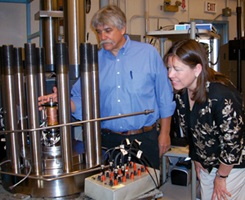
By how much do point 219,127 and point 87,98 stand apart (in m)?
0.57

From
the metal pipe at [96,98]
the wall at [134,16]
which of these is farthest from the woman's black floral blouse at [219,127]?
the wall at [134,16]

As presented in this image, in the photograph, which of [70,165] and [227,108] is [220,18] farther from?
[70,165]

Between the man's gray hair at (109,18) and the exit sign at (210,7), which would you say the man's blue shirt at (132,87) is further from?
the exit sign at (210,7)

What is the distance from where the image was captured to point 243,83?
13.4 ft

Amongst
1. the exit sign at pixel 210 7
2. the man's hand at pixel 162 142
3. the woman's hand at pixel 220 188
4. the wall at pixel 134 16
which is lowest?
the woman's hand at pixel 220 188

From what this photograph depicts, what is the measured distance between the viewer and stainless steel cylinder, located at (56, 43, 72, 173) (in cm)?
84

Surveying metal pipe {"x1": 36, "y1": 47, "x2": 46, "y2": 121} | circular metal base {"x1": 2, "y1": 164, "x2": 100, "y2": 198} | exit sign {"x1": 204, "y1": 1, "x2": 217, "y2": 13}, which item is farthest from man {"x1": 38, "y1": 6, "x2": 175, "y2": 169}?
exit sign {"x1": 204, "y1": 1, "x2": 217, "y2": 13}

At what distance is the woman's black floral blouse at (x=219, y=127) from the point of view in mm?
1041

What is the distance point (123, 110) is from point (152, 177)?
57 centimetres

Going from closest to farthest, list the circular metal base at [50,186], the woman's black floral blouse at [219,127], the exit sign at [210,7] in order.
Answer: the circular metal base at [50,186]
the woman's black floral blouse at [219,127]
the exit sign at [210,7]

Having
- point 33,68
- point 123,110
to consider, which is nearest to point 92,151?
point 33,68

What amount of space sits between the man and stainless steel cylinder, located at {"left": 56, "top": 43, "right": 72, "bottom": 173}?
0.47m

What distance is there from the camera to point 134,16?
13.0 feet

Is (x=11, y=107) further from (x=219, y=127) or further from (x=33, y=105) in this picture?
(x=219, y=127)
